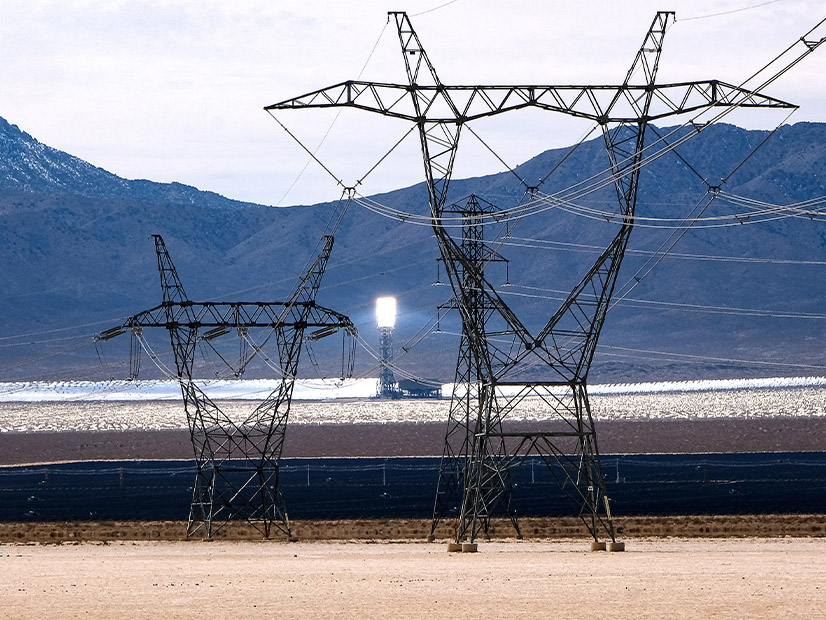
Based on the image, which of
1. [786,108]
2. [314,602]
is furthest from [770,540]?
[314,602]

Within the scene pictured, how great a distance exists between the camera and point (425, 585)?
27250 mm

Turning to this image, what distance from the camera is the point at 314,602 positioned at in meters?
24.7

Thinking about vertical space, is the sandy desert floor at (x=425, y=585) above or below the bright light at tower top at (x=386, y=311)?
below

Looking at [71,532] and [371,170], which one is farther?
[71,532]

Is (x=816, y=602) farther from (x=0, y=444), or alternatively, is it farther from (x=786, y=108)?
(x=0, y=444)

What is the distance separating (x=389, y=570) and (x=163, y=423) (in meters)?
153

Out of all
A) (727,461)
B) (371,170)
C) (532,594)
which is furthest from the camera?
(727,461)

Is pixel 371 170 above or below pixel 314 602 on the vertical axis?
above

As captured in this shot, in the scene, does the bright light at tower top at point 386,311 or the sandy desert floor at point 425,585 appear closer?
the sandy desert floor at point 425,585

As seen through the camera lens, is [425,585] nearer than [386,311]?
Yes

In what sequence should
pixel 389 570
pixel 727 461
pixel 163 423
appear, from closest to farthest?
pixel 389 570
pixel 727 461
pixel 163 423

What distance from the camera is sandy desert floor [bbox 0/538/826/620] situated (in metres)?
23.3

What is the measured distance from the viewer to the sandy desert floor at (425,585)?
2330 cm

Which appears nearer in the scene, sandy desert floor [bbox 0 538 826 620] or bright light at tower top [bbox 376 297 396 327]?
sandy desert floor [bbox 0 538 826 620]
